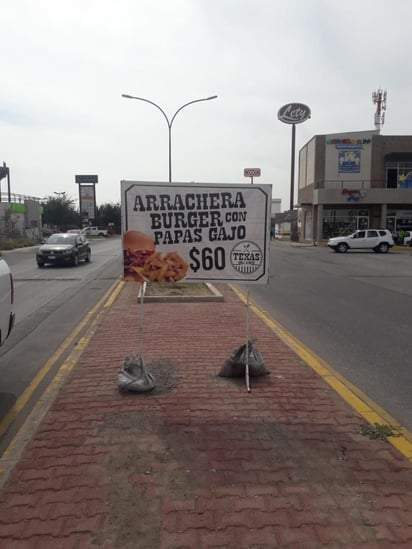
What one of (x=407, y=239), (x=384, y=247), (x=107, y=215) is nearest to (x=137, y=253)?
(x=384, y=247)

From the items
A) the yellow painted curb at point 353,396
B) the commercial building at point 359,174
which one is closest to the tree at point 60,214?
the commercial building at point 359,174

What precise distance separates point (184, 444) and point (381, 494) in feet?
4.67

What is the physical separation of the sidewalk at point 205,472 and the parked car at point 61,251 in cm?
1692

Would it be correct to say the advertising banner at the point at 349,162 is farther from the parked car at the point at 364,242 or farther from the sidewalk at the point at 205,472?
the sidewalk at the point at 205,472

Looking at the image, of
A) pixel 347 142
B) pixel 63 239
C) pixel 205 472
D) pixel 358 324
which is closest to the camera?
pixel 205 472

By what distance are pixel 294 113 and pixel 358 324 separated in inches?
1855

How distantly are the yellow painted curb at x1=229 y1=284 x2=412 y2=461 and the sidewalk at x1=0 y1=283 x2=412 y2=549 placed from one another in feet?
0.42

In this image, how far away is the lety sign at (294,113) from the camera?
51.5 meters

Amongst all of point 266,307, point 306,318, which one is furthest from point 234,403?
point 266,307

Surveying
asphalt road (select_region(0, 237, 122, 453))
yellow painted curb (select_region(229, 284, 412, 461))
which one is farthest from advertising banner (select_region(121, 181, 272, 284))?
asphalt road (select_region(0, 237, 122, 453))

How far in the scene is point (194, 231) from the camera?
5.05 m

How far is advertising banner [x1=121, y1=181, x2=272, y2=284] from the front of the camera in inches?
195

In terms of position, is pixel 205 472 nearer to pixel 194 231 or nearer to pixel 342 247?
pixel 194 231

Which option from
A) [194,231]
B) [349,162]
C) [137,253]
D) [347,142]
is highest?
[347,142]
